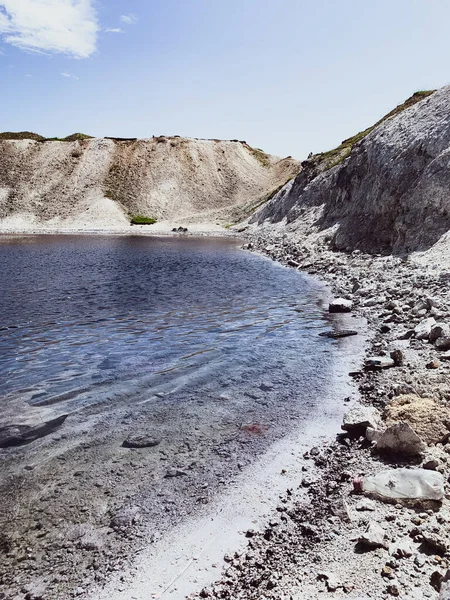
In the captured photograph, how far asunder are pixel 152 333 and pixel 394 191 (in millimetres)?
26772

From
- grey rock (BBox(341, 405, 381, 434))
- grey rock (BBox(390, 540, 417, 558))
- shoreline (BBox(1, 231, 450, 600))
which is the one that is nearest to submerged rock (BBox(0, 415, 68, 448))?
shoreline (BBox(1, 231, 450, 600))

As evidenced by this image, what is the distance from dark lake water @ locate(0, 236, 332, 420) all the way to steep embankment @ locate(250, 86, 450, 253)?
8.37 m

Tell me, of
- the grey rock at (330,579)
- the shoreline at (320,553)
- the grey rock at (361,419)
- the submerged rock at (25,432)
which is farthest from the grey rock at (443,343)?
the submerged rock at (25,432)

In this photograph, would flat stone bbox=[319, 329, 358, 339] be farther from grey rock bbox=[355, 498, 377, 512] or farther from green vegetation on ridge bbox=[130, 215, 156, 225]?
green vegetation on ridge bbox=[130, 215, 156, 225]

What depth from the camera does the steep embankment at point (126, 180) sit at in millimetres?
102312

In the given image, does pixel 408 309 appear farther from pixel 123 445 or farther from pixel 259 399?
pixel 123 445

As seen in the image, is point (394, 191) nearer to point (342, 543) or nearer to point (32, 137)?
point (342, 543)

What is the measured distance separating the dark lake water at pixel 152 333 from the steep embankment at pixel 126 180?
71.6 m

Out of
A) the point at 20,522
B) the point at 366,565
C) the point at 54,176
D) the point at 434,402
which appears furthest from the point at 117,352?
the point at 54,176

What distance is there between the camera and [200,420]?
9891mm

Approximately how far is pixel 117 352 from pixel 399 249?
23.6 m

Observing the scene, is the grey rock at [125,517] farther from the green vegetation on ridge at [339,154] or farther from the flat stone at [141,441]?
the green vegetation on ridge at [339,154]

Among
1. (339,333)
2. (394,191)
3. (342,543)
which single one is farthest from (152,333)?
(394,191)

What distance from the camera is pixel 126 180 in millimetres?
113062
